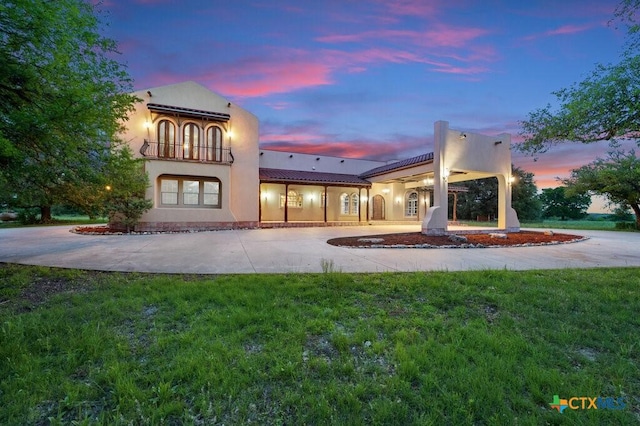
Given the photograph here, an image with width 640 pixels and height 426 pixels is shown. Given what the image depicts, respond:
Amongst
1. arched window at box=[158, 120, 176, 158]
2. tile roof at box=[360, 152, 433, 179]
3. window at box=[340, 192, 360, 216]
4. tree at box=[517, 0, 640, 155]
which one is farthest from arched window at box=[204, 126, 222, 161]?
tree at box=[517, 0, 640, 155]

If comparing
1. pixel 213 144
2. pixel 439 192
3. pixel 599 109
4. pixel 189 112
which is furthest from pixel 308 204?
pixel 599 109

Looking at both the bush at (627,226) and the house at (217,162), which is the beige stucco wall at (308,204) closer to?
the house at (217,162)

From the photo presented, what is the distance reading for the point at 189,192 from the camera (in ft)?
55.3

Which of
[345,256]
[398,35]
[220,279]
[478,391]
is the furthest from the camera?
[398,35]

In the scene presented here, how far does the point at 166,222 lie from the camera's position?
15.4 m

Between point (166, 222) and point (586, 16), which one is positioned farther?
point (166, 222)

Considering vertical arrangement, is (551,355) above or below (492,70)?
below

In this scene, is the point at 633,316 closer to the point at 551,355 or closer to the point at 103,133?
the point at 551,355

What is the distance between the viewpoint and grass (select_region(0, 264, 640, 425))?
212 centimetres

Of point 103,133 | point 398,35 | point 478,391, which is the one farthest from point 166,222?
point 478,391

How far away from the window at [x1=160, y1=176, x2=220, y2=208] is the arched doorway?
14.0 meters

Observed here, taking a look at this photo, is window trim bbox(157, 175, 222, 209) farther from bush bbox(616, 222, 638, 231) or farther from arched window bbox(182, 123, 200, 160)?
bush bbox(616, 222, 638, 231)

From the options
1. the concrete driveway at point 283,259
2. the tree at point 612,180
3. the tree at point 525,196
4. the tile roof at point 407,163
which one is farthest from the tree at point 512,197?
the concrete driveway at point 283,259

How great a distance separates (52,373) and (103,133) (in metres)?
5.08
